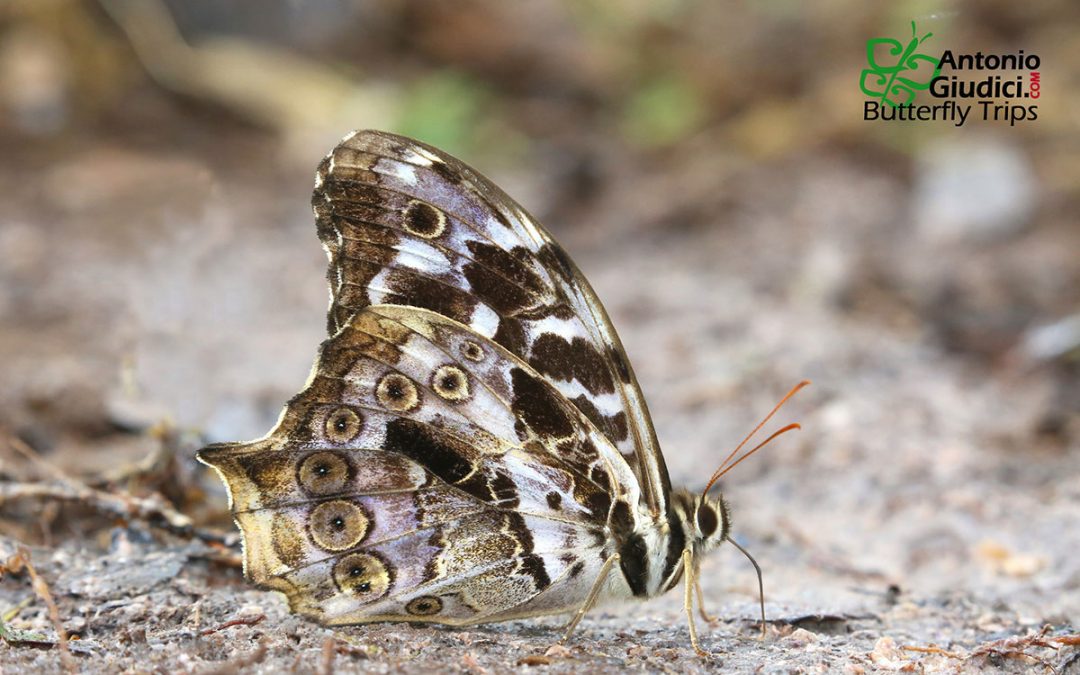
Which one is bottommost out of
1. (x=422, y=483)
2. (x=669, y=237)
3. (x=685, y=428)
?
(x=422, y=483)

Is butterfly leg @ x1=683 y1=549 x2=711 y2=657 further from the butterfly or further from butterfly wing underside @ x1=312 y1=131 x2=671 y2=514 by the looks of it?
butterfly wing underside @ x1=312 y1=131 x2=671 y2=514

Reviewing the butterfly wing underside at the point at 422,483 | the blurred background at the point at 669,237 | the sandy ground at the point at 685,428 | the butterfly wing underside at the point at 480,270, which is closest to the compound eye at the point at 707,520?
the butterfly wing underside at the point at 480,270

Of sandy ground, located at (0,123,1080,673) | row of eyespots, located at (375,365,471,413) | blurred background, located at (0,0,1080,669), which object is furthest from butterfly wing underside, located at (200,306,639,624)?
blurred background, located at (0,0,1080,669)

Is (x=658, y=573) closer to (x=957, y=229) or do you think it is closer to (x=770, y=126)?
(x=957, y=229)

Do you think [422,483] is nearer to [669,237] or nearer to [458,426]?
[458,426]

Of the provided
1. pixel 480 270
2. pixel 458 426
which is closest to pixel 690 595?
pixel 458 426

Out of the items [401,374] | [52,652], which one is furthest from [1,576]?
[401,374]
